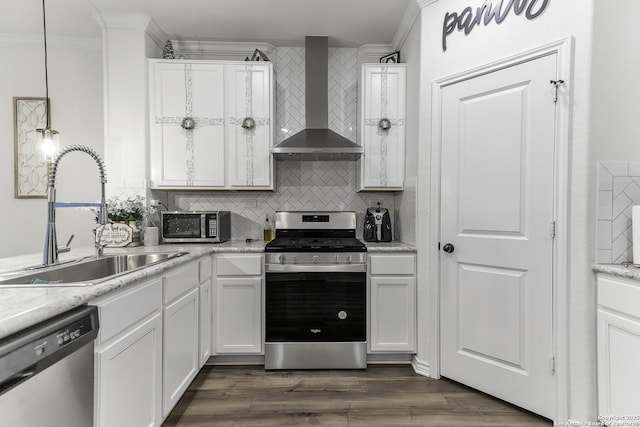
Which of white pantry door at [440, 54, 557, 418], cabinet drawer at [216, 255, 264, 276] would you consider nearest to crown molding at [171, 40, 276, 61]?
white pantry door at [440, 54, 557, 418]

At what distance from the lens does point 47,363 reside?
96 centimetres

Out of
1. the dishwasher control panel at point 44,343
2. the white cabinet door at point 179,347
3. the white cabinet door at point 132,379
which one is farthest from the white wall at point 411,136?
the dishwasher control panel at point 44,343

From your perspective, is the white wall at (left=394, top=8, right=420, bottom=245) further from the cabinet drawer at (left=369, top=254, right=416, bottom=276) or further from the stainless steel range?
the stainless steel range

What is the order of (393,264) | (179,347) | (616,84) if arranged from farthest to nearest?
1. (393,264)
2. (179,347)
3. (616,84)

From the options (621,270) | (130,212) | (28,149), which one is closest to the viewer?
(621,270)

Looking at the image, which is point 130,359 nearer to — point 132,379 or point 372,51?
point 132,379

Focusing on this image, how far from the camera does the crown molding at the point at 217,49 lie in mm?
3168

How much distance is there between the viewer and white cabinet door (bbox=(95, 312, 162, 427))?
124 cm

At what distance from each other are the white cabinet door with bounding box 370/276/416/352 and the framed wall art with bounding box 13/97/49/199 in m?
3.22

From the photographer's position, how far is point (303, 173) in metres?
A: 3.28

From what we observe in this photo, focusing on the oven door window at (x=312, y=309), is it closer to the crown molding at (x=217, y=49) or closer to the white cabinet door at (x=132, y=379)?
the white cabinet door at (x=132, y=379)

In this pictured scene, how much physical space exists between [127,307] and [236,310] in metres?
1.25

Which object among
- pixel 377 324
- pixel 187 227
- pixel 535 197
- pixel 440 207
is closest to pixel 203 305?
pixel 187 227

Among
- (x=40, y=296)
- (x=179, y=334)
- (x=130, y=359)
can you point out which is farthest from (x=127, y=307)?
(x=179, y=334)
